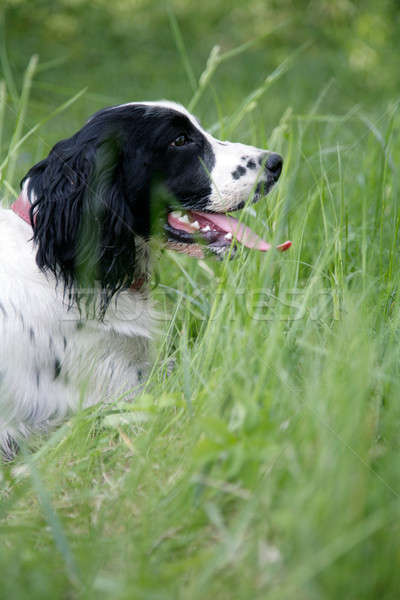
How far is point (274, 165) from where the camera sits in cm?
285

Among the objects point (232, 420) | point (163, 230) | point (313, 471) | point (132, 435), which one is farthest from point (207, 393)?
point (163, 230)

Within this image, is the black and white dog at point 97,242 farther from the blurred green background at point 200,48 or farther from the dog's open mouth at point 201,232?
the blurred green background at point 200,48

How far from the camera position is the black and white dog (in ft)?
8.30

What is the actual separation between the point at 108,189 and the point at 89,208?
114mm

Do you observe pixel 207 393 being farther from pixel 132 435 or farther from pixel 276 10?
pixel 276 10

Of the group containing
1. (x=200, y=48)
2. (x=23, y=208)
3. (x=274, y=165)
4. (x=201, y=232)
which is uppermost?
(x=274, y=165)

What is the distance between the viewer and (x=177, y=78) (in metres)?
8.15

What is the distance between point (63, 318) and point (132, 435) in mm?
649

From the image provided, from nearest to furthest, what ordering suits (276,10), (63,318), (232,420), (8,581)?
(8,581) < (232,420) < (63,318) < (276,10)

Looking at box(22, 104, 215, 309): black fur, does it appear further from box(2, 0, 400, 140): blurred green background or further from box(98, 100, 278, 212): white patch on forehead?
box(2, 0, 400, 140): blurred green background

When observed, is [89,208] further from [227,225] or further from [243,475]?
[243,475]

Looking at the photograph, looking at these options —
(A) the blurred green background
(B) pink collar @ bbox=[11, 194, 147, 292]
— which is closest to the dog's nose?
(B) pink collar @ bbox=[11, 194, 147, 292]

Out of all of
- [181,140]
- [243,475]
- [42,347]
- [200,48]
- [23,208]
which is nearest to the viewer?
[243,475]

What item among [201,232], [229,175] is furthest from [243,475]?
[229,175]
